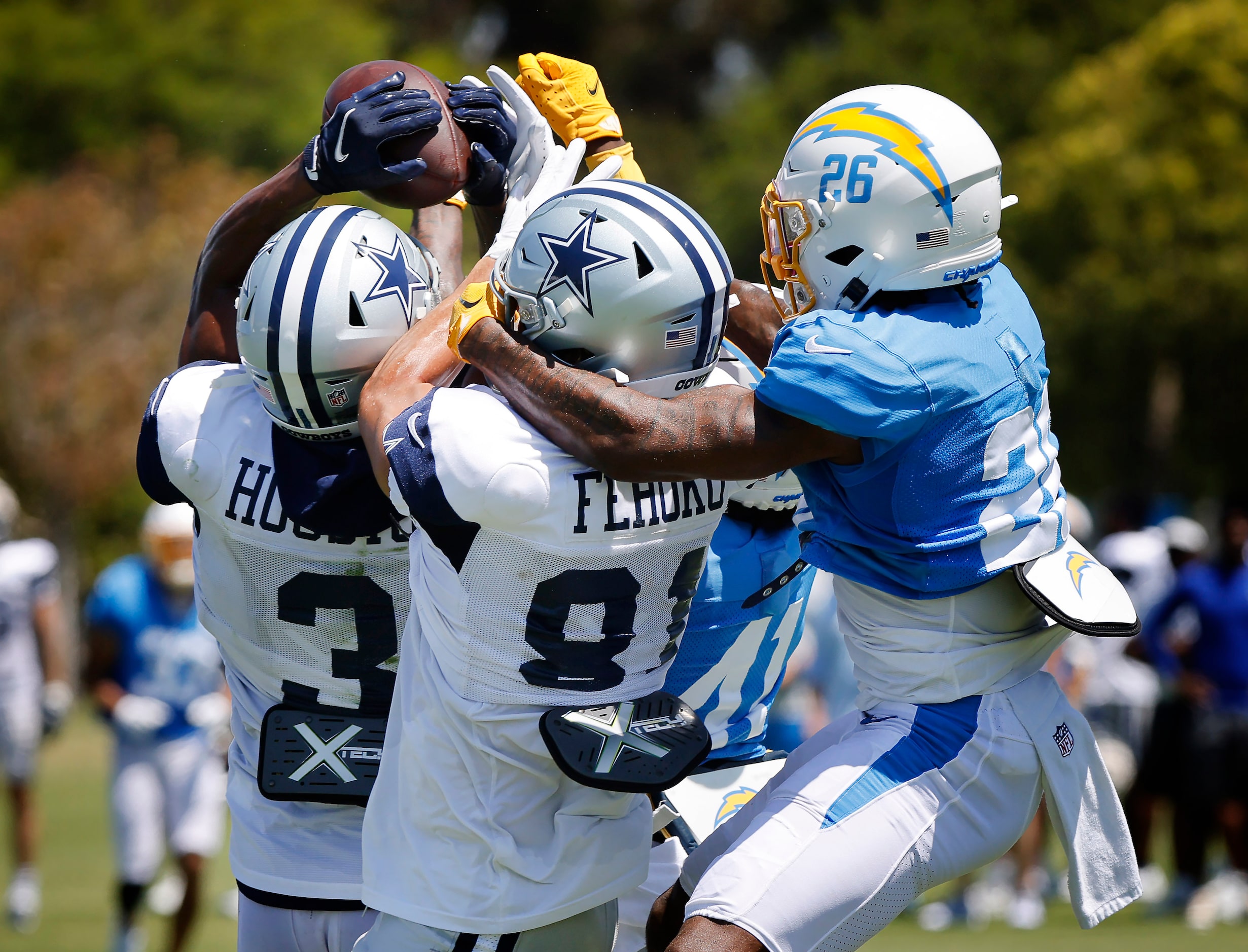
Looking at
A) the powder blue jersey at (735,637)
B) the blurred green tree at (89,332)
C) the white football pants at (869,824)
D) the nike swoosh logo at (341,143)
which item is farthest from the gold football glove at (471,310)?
the blurred green tree at (89,332)

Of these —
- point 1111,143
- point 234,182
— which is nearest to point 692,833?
point 1111,143

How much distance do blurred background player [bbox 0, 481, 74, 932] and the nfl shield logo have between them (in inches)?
305

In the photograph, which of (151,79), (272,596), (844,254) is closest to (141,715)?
(272,596)

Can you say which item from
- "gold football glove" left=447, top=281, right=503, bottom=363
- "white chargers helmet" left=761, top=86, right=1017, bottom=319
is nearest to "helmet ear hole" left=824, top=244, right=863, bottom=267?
"white chargers helmet" left=761, top=86, right=1017, bottom=319

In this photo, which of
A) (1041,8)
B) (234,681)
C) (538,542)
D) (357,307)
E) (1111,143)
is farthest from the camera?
(1041,8)

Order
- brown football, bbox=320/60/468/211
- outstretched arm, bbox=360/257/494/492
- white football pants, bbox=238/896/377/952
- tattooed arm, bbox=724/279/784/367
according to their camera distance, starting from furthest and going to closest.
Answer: tattooed arm, bbox=724/279/784/367 → brown football, bbox=320/60/468/211 → white football pants, bbox=238/896/377/952 → outstretched arm, bbox=360/257/494/492

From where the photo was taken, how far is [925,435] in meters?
2.80

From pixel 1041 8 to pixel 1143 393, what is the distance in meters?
7.69

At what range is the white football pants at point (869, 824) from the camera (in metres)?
2.68

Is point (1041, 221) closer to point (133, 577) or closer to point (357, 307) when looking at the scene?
point (133, 577)

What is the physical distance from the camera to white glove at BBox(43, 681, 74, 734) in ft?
30.4

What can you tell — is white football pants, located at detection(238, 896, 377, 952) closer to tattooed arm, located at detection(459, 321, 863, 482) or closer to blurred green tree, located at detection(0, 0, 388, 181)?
tattooed arm, located at detection(459, 321, 863, 482)

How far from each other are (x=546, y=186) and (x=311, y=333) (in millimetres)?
661

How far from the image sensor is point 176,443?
10.5 ft
